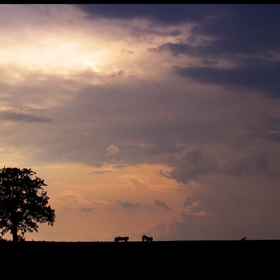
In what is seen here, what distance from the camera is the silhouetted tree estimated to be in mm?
68000

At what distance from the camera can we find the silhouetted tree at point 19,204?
223 feet

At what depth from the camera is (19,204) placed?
68.4 metres
